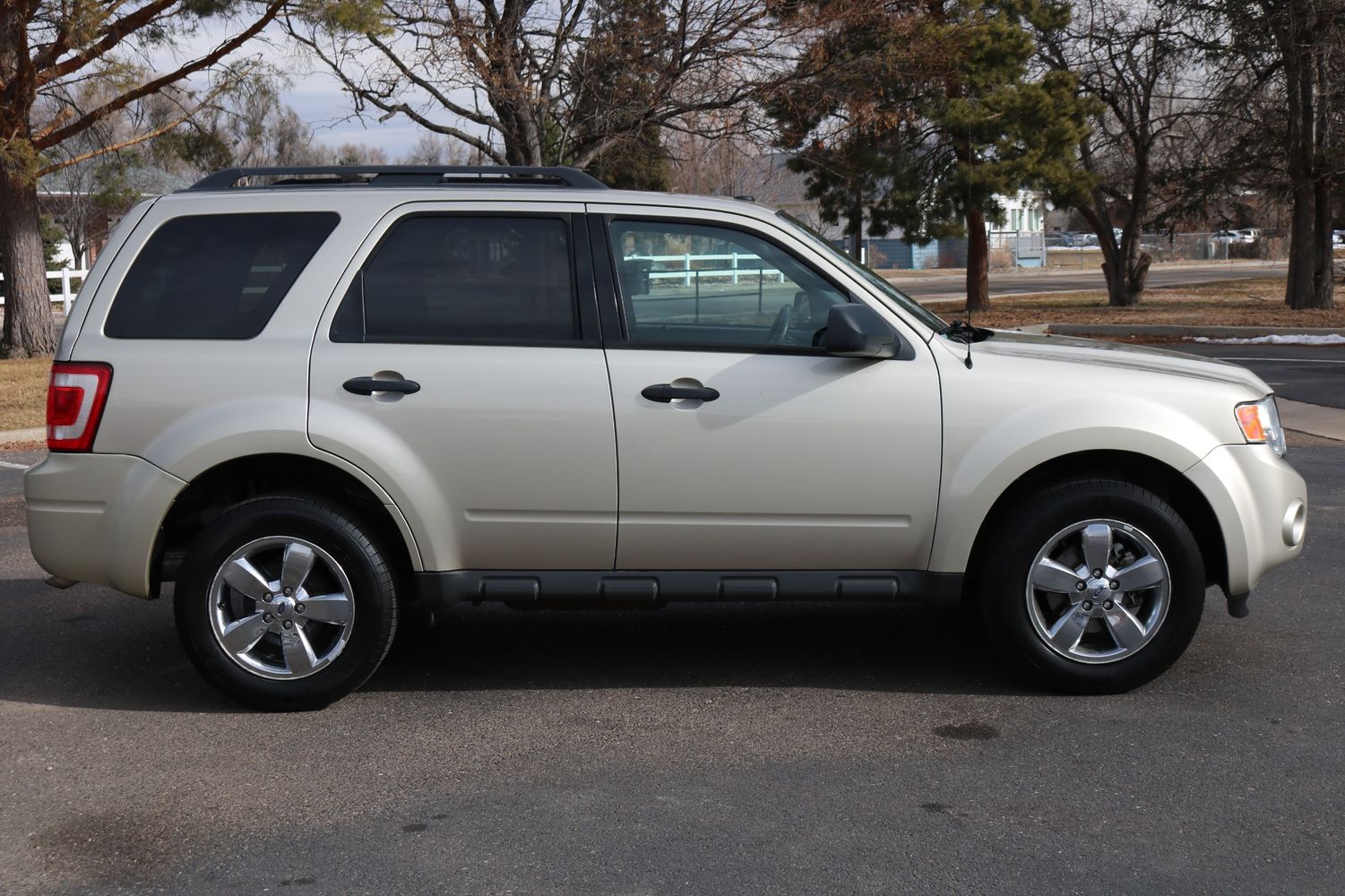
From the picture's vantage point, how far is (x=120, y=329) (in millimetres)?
5121

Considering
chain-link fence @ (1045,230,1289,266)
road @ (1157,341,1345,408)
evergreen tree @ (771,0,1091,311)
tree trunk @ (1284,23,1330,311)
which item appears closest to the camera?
road @ (1157,341,1345,408)

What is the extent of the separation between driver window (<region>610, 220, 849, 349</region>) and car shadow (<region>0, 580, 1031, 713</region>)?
1378 millimetres

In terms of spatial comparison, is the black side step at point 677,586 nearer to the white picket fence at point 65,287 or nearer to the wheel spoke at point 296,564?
the wheel spoke at point 296,564

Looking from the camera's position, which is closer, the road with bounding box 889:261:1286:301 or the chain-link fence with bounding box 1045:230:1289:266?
the road with bounding box 889:261:1286:301

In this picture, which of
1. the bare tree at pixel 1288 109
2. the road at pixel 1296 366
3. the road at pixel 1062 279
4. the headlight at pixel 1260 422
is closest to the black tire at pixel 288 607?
the headlight at pixel 1260 422

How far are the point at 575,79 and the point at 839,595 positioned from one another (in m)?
15.6

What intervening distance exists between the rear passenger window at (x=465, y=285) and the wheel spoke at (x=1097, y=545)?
6.57ft

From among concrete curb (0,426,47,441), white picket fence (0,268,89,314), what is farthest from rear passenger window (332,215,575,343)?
white picket fence (0,268,89,314)

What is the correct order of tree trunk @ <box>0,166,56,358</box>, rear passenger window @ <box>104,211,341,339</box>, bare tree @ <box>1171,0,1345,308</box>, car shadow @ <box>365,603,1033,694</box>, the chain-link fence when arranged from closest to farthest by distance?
rear passenger window @ <box>104,211,341,339</box> → car shadow @ <box>365,603,1033,694</box> → tree trunk @ <box>0,166,56,358</box> → bare tree @ <box>1171,0,1345,308</box> → the chain-link fence

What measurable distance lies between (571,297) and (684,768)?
1.75m

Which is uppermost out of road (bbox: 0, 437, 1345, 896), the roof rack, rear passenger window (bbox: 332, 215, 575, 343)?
the roof rack

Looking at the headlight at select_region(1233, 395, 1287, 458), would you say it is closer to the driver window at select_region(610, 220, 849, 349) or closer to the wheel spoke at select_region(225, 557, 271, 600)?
the driver window at select_region(610, 220, 849, 349)

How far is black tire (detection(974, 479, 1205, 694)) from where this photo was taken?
16.6 feet

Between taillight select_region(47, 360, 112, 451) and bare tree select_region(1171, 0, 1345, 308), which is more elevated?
bare tree select_region(1171, 0, 1345, 308)
